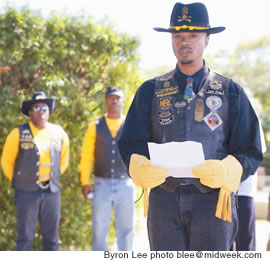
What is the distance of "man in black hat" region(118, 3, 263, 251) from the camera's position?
2.79 meters

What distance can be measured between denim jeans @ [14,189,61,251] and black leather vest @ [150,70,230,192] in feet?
8.73

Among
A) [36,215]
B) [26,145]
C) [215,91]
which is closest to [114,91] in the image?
[26,145]

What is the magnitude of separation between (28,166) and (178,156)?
293 centimetres

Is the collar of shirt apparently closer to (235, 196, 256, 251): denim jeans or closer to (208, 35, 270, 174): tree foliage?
(235, 196, 256, 251): denim jeans

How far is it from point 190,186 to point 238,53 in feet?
143

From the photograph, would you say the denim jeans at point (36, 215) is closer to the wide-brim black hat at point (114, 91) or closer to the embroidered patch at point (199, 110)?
the wide-brim black hat at point (114, 91)

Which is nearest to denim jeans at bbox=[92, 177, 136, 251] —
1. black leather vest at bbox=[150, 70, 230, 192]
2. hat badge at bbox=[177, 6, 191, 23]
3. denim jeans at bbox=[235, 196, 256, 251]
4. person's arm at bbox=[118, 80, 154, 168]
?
denim jeans at bbox=[235, 196, 256, 251]

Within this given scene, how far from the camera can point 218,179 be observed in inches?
106

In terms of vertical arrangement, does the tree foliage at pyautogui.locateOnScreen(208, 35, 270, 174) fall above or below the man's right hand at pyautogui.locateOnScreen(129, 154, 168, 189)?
above

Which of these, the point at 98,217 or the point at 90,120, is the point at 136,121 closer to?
the point at 98,217

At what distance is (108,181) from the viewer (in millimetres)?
5387

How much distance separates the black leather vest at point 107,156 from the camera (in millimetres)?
5359

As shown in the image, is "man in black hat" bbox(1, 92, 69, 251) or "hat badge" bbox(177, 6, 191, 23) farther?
"man in black hat" bbox(1, 92, 69, 251)

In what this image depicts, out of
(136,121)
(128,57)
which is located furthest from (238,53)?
(136,121)
